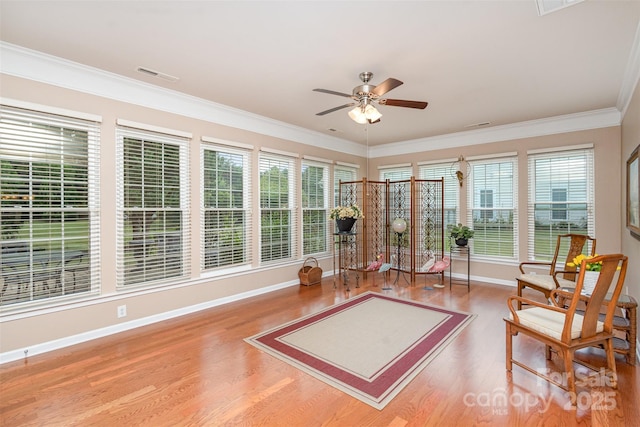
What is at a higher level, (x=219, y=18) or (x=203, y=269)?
(x=219, y=18)

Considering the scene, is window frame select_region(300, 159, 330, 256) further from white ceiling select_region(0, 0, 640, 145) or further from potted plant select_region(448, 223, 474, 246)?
potted plant select_region(448, 223, 474, 246)

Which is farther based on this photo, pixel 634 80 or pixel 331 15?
pixel 634 80

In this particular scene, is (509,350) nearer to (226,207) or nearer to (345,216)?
(345,216)

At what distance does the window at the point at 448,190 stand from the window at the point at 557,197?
1.21 meters

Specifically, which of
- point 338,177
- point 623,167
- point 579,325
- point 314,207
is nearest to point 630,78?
point 623,167

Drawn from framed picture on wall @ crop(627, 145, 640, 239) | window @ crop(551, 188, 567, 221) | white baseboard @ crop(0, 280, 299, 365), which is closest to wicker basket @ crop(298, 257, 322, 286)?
white baseboard @ crop(0, 280, 299, 365)

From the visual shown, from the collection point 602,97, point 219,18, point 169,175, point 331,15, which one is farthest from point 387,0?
point 602,97

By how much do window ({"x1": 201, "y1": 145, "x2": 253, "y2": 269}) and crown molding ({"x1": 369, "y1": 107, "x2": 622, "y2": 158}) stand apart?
351cm

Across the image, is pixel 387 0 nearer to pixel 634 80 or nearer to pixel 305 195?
pixel 634 80

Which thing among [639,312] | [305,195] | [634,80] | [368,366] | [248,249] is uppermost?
[634,80]

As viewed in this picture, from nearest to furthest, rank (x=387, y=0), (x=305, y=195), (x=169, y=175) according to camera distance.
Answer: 1. (x=387, y=0)
2. (x=169, y=175)
3. (x=305, y=195)

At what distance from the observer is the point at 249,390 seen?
7.69 ft

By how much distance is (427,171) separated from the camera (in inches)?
249

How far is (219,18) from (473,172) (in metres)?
5.06
